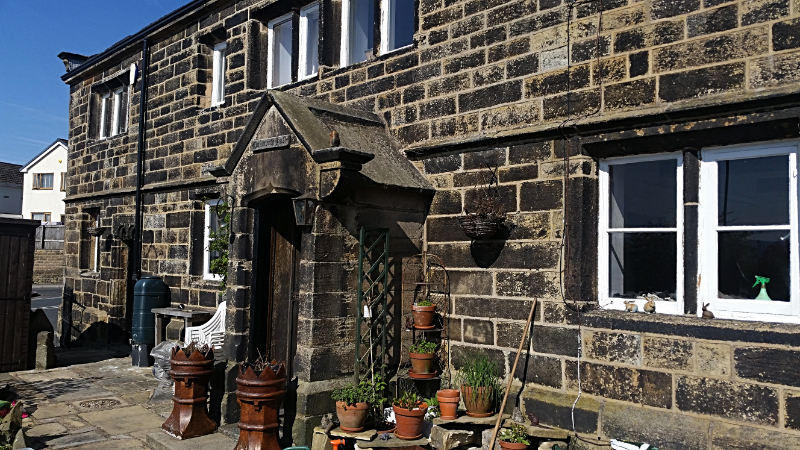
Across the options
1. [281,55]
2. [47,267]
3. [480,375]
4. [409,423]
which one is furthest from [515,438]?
[47,267]

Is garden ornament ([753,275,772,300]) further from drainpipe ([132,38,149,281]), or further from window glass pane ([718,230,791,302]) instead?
drainpipe ([132,38,149,281])

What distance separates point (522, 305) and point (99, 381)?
6.67 meters

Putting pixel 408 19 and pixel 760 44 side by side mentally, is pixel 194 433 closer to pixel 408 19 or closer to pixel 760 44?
pixel 408 19

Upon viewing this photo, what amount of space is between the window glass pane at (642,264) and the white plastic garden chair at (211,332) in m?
5.93

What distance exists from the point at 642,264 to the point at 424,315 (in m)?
2.17

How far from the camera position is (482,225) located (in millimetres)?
5887

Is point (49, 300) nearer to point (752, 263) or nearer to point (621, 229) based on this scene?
point (621, 229)

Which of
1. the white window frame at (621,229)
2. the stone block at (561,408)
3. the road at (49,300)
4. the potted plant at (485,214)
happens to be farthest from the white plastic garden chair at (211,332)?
the road at (49,300)

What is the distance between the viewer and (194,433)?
641 cm

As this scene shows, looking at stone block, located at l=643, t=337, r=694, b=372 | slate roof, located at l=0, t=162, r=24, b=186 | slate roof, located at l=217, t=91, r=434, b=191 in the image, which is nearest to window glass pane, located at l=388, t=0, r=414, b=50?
slate roof, located at l=217, t=91, r=434, b=191

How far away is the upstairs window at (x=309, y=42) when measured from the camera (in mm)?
8953

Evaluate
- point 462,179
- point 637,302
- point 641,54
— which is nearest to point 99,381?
point 462,179

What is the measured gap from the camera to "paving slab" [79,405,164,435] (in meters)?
6.85

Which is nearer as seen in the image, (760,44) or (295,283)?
(760,44)
